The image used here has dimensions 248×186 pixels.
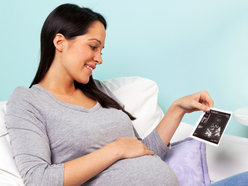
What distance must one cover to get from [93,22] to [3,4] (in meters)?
1.09

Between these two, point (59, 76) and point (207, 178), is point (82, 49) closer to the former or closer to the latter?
point (59, 76)

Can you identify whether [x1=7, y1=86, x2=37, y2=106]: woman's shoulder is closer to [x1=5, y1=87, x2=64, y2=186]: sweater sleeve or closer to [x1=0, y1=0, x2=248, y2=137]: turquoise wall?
[x1=5, y1=87, x2=64, y2=186]: sweater sleeve

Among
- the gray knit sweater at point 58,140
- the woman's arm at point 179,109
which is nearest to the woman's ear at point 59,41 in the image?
the gray knit sweater at point 58,140

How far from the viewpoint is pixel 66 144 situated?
1.00 metres

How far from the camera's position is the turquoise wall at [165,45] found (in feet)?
6.28

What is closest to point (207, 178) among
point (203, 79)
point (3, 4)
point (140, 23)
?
point (203, 79)

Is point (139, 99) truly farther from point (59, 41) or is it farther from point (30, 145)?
point (30, 145)

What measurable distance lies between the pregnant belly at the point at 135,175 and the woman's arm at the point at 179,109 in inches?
10.4

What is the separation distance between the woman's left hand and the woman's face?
0.45 m

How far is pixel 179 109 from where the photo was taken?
126 cm

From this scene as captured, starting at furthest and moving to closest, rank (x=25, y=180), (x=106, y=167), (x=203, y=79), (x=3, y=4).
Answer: (x=203, y=79), (x=3, y=4), (x=106, y=167), (x=25, y=180)

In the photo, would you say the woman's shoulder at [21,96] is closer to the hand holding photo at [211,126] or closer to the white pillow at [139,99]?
the white pillow at [139,99]

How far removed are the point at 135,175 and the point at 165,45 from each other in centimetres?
132

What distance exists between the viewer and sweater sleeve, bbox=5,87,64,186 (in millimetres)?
836
